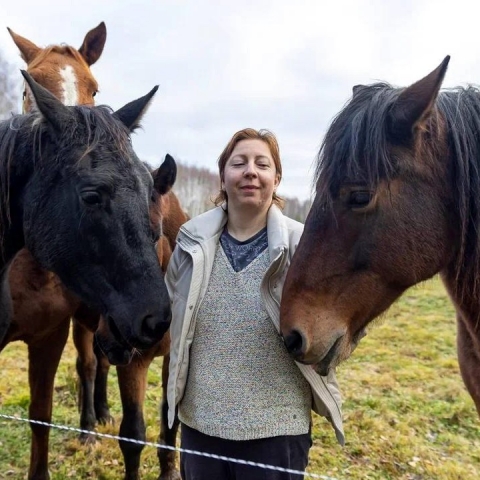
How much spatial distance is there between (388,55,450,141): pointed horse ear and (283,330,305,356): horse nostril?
89 cm

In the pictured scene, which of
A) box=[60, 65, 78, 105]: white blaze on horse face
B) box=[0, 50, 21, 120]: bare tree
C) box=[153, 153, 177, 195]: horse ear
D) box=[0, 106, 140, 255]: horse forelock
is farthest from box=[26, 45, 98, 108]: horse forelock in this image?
box=[0, 50, 21, 120]: bare tree

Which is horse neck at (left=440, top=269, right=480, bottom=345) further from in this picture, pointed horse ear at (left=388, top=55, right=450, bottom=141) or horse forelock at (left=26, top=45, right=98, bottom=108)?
horse forelock at (left=26, top=45, right=98, bottom=108)

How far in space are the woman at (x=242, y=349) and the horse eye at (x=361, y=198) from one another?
0.39 metres

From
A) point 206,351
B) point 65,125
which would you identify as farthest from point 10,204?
point 206,351

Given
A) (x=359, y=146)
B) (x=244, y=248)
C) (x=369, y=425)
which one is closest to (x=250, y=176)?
(x=244, y=248)

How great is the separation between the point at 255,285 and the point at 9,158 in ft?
4.17

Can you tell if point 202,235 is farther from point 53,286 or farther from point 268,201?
point 53,286

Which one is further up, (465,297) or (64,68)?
(64,68)

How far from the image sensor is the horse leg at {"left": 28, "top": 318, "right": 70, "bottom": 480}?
369cm

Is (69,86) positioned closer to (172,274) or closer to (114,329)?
(172,274)

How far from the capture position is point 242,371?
228 cm

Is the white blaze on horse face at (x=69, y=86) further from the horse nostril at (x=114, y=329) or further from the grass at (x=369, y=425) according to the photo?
the grass at (x=369, y=425)

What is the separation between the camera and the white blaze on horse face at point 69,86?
4.25m

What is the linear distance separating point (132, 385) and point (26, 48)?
12.1 ft
